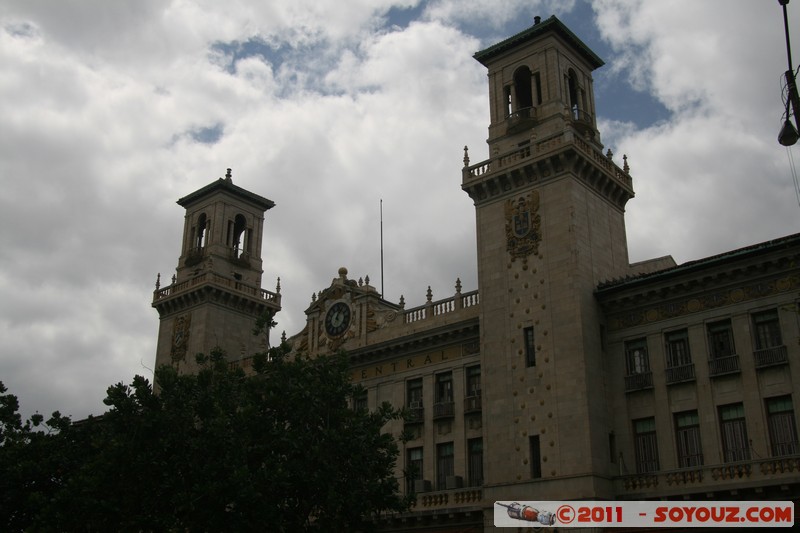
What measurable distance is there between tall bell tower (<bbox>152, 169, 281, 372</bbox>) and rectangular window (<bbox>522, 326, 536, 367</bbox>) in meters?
22.6

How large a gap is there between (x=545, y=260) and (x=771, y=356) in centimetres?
1091

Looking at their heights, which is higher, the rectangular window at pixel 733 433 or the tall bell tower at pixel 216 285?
the tall bell tower at pixel 216 285

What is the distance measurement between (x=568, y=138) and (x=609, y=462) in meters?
15.3

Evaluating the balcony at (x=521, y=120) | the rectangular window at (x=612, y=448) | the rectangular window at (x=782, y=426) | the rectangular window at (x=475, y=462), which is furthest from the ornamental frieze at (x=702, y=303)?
the balcony at (x=521, y=120)

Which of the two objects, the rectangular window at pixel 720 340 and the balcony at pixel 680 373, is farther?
→ the balcony at pixel 680 373

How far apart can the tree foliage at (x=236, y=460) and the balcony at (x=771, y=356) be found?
15121 millimetres

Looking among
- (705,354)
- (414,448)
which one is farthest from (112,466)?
(705,354)

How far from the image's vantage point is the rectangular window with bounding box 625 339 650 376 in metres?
38.6

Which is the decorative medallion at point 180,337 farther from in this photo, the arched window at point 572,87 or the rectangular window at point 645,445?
the rectangular window at point 645,445

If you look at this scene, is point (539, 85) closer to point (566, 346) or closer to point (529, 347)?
point (529, 347)

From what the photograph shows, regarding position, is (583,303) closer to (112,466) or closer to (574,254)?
(574,254)

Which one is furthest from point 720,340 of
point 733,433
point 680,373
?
point 733,433

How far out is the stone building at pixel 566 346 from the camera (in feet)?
115

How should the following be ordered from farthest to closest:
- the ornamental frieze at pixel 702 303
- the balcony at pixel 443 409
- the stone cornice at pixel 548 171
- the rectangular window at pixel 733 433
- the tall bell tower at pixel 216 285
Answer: the tall bell tower at pixel 216 285 → the balcony at pixel 443 409 → the stone cornice at pixel 548 171 → the ornamental frieze at pixel 702 303 → the rectangular window at pixel 733 433
